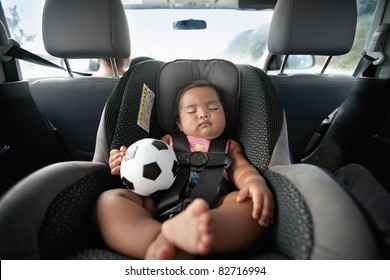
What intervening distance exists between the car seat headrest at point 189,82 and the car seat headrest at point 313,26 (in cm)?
42

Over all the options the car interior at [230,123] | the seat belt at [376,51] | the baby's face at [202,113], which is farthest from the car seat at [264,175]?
the seat belt at [376,51]

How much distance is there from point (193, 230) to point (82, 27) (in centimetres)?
123

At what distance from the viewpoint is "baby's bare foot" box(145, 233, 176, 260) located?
0.68m

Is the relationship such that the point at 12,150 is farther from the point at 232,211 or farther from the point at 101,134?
the point at 232,211

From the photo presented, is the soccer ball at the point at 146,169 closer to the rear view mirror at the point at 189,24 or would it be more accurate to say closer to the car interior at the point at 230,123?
the car interior at the point at 230,123

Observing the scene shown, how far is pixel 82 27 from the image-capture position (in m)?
1.29

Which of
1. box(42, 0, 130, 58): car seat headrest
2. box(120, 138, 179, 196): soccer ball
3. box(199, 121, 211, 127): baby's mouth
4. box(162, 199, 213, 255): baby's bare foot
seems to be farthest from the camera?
box(42, 0, 130, 58): car seat headrest

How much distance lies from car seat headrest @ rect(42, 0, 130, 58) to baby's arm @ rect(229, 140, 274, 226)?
94cm

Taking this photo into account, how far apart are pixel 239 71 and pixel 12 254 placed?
1.19 m

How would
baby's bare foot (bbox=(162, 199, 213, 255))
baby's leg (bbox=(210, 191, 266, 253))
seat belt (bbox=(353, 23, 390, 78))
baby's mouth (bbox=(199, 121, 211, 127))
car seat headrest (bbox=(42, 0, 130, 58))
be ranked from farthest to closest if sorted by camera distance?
1. seat belt (bbox=(353, 23, 390, 78))
2. car seat headrest (bbox=(42, 0, 130, 58))
3. baby's mouth (bbox=(199, 121, 211, 127))
4. baby's leg (bbox=(210, 191, 266, 253))
5. baby's bare foot (bbox=(162, 199, 213, 255))

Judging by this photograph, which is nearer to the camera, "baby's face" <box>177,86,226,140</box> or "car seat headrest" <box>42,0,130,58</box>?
"baby's face" <box>177,86,226,140</box>

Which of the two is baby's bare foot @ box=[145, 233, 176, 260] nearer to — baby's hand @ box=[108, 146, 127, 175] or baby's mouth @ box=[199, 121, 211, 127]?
baby's hand @ box=[108, 146, 127, 175]

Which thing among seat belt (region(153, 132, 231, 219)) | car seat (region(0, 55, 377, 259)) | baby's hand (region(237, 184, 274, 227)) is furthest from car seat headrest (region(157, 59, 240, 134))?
baby's hand (region(237, 184, 274, 227))

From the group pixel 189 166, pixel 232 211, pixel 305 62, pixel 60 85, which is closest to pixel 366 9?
pixel 305 62
